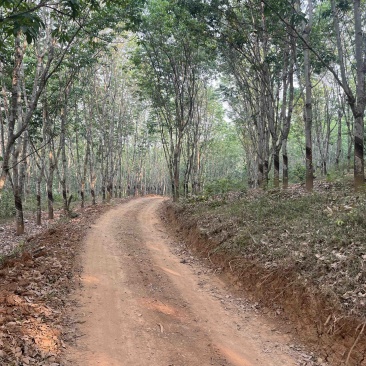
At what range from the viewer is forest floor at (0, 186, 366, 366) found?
4.60 m

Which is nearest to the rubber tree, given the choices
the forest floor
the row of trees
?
the row of trees

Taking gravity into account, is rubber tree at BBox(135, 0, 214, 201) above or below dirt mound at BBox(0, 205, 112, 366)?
above

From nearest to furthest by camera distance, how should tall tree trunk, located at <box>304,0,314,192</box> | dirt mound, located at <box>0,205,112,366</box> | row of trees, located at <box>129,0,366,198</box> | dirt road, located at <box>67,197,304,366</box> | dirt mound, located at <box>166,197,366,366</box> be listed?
dirt mound, located at <box>0,205,112,366</box> < dirt mound, located at <box>166,197,366,366</box> < dirt road, located at <box>67,197,304,366</box> < row of trees, located at <box>129,0,366,198</box> < tall tree trunk, located at <box>304,0,314,192</box>

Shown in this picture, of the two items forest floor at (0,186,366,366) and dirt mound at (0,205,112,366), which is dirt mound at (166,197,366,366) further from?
dirt mound at (0,205,112,366)

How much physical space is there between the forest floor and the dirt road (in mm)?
17

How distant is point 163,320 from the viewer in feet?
18.5

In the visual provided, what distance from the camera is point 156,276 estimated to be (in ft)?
25.7

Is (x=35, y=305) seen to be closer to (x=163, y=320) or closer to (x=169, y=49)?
(x=163, y=320)

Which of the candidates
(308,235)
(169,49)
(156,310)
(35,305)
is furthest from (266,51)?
(35,305)

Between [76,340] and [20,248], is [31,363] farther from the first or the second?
[20,248]

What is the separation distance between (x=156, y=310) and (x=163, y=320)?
0.40m

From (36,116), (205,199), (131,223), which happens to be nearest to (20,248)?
(131,223)

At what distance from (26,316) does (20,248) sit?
18.1 ft

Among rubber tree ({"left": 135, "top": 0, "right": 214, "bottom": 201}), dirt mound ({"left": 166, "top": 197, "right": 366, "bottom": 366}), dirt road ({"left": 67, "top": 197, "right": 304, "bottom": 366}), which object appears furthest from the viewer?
rubber tree ({"left": 135, "top": 0, "right": 214, "bottom": 201})
